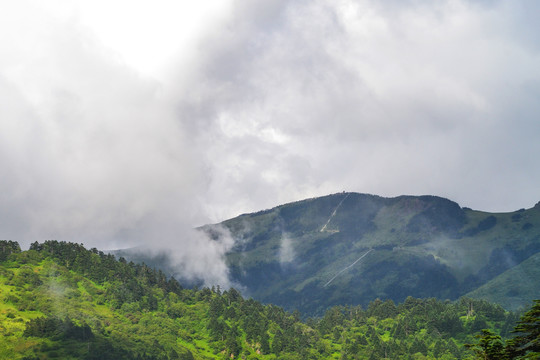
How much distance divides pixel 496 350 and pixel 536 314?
10116 millimetres

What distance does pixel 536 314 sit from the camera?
285ft

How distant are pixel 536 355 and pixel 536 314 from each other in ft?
23.9

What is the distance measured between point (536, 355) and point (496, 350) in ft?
32.0

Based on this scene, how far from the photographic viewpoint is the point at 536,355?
82562 millimetres

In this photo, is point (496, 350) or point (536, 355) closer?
point (536, 355)

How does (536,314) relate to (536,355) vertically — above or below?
above

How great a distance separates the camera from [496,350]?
91.8 metres
